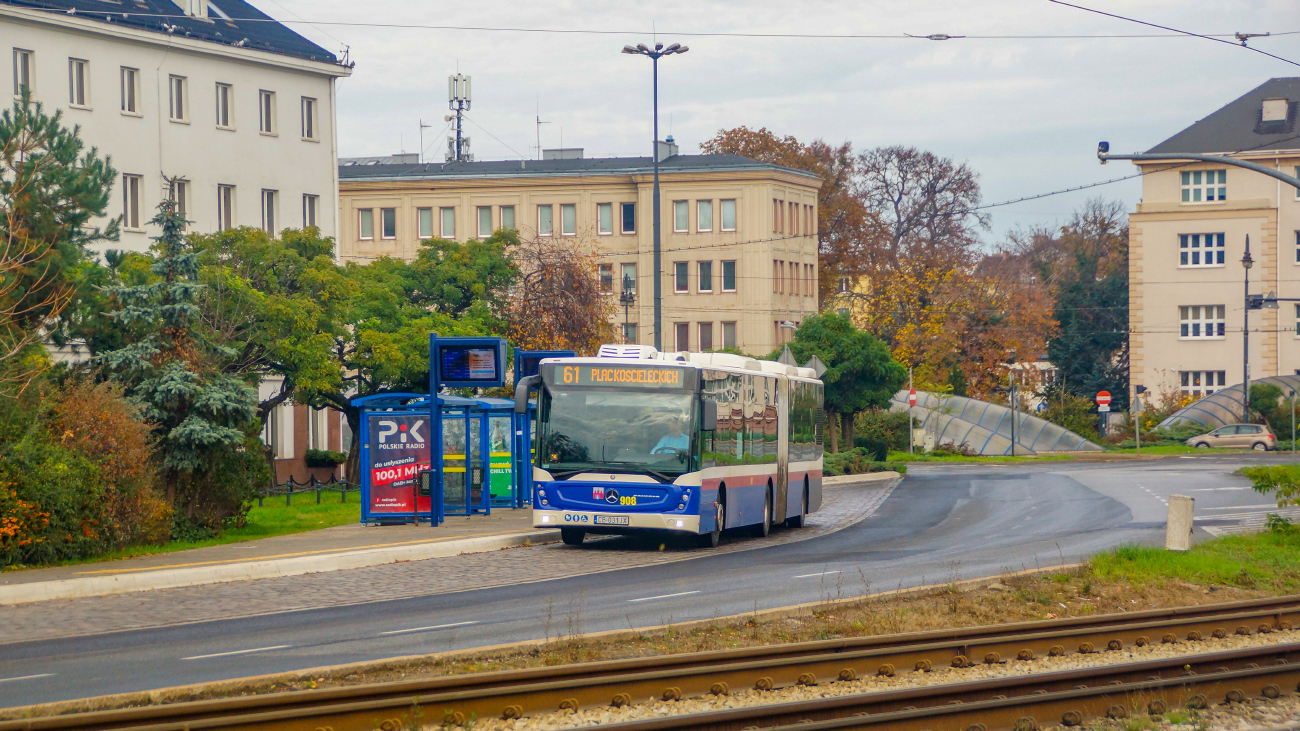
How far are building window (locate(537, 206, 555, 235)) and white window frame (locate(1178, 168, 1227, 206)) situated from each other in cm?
3560

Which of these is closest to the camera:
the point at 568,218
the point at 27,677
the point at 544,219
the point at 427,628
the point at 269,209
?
the point at 27,677

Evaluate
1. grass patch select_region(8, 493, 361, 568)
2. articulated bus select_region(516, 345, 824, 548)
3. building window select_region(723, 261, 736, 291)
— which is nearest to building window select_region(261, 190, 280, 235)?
grass patch select_region(8, 493, 361, 568)

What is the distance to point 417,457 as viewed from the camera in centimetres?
2552

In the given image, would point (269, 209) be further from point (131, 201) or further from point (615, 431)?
point (615, 431)

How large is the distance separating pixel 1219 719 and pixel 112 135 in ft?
157

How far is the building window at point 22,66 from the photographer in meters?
48.2

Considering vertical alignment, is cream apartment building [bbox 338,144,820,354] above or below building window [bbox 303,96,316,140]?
below

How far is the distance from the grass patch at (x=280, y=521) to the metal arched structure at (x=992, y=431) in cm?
3607

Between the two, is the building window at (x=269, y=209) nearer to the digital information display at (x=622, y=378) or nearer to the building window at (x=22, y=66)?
the building window at (x=22, y=66)

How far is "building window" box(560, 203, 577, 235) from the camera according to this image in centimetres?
8312

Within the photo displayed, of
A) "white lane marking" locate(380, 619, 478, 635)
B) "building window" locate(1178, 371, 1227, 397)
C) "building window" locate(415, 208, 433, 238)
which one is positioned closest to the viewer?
"white lane marking" locate(380, 619, 478, 635)

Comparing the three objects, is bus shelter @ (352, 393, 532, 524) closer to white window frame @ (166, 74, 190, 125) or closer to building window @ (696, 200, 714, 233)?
white window frame @ (166, 74, 190, 125)

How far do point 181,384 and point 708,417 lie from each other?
8.16 metres

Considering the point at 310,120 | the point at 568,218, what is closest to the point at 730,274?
the point at 568,218
